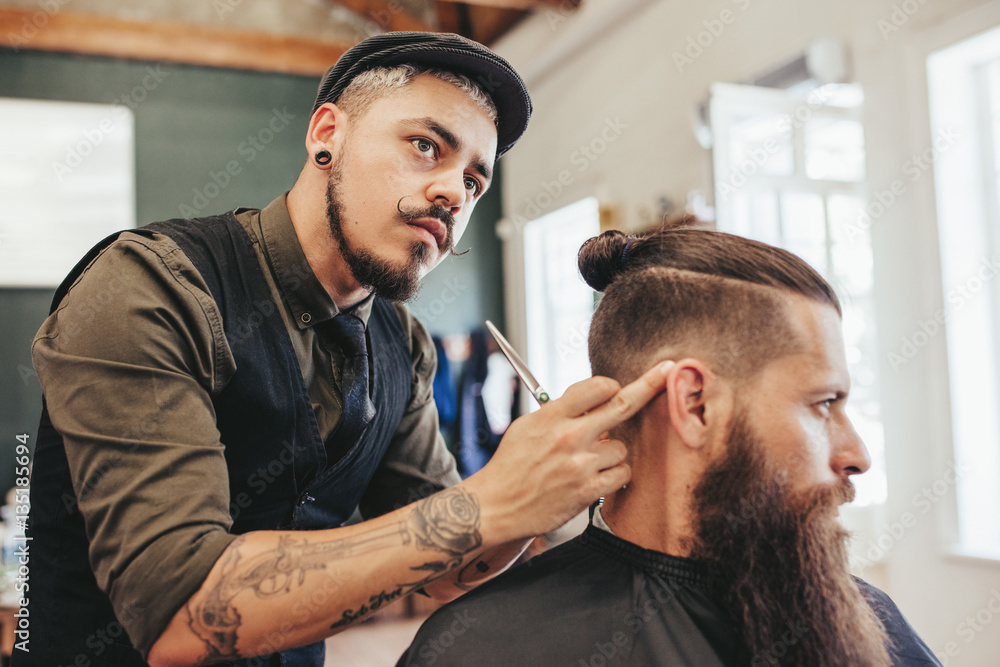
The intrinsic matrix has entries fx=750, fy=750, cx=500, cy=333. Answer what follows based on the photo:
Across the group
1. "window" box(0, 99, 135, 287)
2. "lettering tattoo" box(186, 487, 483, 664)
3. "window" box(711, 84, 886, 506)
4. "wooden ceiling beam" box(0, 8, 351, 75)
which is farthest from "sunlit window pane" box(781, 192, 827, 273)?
"window" box(0, 99, 135, 287)

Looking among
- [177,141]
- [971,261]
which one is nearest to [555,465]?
[971,261]

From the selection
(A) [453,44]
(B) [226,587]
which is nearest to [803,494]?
(B) [226,587]

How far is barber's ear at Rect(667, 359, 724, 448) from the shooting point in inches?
45.7

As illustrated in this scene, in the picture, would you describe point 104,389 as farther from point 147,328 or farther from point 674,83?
point 674,83

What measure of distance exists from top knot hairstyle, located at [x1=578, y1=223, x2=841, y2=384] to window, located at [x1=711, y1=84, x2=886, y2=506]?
1.96 m

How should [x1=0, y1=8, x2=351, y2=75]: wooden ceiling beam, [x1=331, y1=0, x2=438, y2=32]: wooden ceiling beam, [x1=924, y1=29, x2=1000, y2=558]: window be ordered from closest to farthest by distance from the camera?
[x1=924, y1=29, x2=1000, y2=558]: window → [x1=0, y1=8, x2=351, y2=75]: wooden ceiling beam → [x1=331, y1=0, x2=438, y2=32]: wooden ceiling beam

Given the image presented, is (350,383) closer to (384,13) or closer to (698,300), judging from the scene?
(698,300)

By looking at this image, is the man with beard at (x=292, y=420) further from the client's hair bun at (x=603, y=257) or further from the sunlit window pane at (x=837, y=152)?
the sunlit window pane at (x=837, y=152)

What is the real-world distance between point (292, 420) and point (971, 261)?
98.8 inches

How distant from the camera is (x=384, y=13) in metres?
6.17

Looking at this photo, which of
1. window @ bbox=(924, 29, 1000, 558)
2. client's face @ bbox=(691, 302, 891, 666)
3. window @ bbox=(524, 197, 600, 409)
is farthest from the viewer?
window @ bbox=(524, 197, 600, 409)

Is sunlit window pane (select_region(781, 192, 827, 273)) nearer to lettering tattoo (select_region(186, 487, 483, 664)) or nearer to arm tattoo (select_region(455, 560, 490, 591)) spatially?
arm tattoo (select_region(455, 560, 490, 591))

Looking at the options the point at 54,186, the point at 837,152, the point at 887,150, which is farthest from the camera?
the point at 54,186

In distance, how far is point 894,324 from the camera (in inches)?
114
